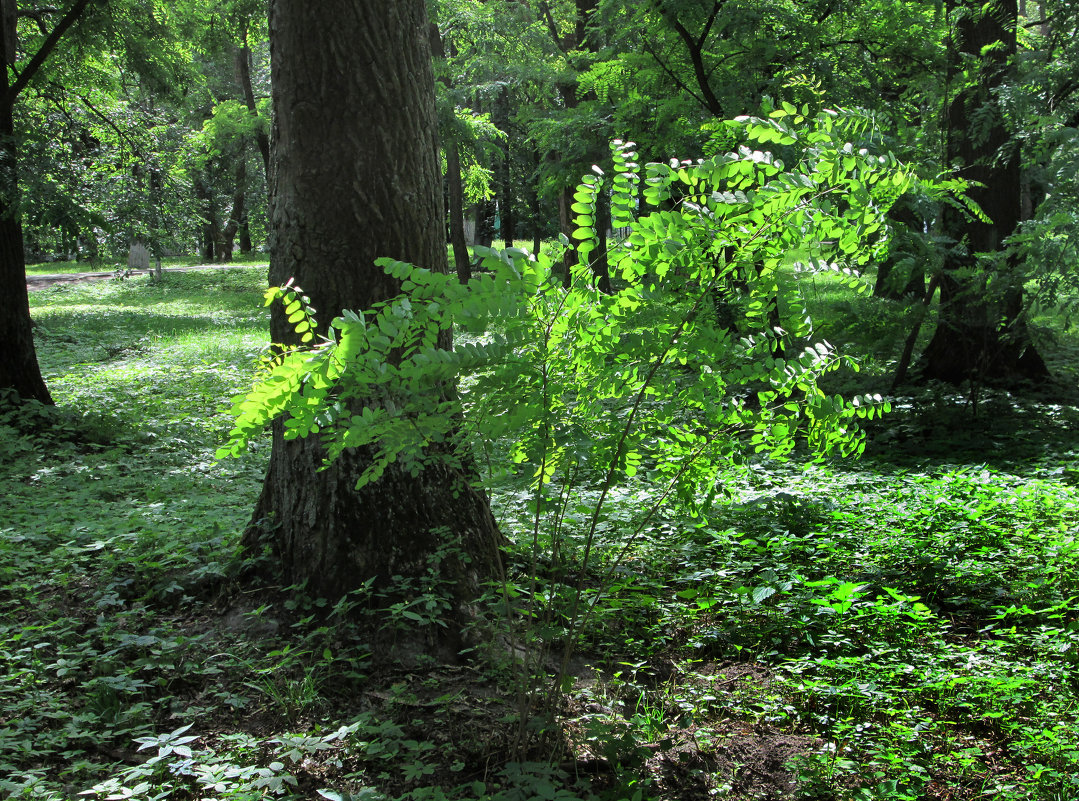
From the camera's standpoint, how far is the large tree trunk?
3775 mm

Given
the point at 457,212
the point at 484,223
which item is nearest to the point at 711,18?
the point at 457,212

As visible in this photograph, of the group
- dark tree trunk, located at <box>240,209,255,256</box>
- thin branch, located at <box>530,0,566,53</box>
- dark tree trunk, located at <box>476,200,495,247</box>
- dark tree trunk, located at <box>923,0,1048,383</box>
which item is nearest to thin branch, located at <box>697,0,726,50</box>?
dark tree trunk, located at <box>923,0,1048,383</box>

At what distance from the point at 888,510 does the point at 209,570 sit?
4007mm

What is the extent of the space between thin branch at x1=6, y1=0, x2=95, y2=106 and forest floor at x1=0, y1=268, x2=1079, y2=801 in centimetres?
602

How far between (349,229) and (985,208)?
8022 millimetres

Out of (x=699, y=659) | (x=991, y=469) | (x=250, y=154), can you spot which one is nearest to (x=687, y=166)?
(x=699, y=659)

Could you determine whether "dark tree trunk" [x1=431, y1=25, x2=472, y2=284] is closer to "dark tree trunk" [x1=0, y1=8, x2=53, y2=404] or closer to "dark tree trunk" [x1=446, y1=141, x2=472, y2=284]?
"dark tree trunk" [x1=446, y1=141, x2=472, y2=284]

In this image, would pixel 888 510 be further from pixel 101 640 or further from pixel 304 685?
pixel 101 640

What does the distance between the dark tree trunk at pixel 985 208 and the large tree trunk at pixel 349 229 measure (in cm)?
536

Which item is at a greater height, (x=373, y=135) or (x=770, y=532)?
(x=373, y=135)

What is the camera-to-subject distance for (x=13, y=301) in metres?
8.61

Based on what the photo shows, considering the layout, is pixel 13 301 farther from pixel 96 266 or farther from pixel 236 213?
pixel 236 213

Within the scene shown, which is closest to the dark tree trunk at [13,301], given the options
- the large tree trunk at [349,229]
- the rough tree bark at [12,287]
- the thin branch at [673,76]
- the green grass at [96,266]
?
the rough tree bark at [12,287]

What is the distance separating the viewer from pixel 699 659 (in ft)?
11.6
